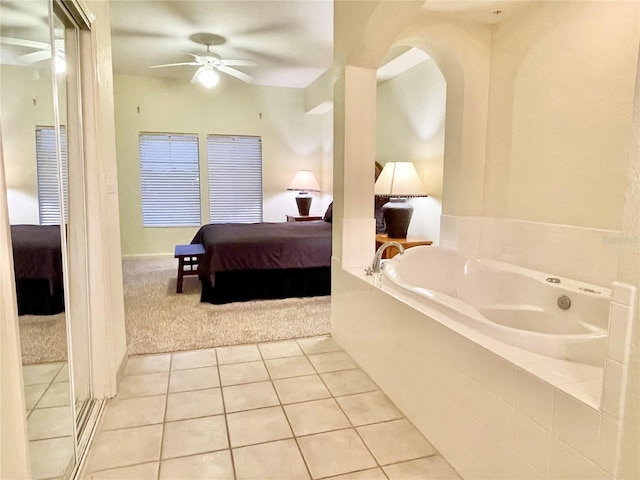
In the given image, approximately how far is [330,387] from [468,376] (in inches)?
38.4

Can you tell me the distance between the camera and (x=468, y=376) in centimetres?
156

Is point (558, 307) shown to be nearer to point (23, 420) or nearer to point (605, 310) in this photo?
point (605, 310)

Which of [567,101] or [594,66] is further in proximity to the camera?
[567,101]

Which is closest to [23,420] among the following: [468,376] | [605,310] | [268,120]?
[468,376]

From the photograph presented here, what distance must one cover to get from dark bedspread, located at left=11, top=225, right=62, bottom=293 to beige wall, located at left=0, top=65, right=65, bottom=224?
1.7 inches

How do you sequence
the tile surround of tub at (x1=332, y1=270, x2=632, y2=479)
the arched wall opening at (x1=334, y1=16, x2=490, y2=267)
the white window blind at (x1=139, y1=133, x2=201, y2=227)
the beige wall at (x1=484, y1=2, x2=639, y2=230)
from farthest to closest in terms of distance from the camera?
the white window blind at (x1=139, y1=133, x2=201, y2=227) < the arched wall opening at (x1=334, y1=16, x2=490, y2=267) < the beige wall at (x1=484, y1=2, x2=639, y2=230) < the tile surround of tub at (x1=332, y1=270, x2=632, y2=479)

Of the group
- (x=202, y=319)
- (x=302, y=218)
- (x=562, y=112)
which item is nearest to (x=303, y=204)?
(x=302, y=218)

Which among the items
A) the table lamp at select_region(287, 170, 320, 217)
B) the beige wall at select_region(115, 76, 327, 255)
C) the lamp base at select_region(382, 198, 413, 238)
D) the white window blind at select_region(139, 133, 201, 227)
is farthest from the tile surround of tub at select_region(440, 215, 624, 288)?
the white window blind at select_region(139, 133, 201, 227)

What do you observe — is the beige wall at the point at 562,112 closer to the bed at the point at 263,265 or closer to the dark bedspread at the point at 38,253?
the bed at the point at 263,265

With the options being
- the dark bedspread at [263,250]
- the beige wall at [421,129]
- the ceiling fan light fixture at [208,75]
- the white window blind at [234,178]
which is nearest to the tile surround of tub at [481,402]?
the dark bedspread at [263,250]

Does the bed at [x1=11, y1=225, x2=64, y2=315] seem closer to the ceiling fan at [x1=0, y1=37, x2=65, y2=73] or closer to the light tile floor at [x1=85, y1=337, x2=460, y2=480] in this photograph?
the ceiling fan at [x1=0, y1=37, x2=65, y2=73]

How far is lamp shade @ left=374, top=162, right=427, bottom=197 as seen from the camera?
390 centimetres

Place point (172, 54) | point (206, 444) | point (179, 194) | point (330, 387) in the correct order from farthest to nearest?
point (179, 194)
point (172, 54)
point (330, 387)
point (206, 444)

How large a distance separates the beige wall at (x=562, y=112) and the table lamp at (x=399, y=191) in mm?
978
